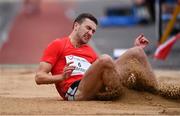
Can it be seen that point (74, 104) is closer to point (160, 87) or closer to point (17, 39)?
point (160, 87)

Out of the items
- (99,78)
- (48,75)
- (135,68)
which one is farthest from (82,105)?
(135,68)

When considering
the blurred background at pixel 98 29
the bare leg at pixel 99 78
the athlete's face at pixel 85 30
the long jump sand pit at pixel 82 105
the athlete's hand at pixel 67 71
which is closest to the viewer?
the long jump sand pit at pixel 82 105

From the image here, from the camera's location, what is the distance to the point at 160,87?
30.8 feet


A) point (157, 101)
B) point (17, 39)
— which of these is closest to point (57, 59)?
point (157, 101)

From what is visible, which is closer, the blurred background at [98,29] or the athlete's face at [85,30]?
the athlete's face at [85,30]

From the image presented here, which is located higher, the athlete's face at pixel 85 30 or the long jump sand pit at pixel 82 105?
the athlete's face at pixel 85 30

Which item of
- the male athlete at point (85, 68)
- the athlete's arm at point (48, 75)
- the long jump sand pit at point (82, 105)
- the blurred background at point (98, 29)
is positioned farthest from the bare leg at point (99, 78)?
the blurred background at point (98, 29)

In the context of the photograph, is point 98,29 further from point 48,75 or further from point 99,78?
point 48,75

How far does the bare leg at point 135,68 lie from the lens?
8.97m

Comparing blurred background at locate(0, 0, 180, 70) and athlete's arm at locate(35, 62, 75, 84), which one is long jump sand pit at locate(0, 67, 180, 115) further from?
blurred background at locate(0, 0, 180, 70)

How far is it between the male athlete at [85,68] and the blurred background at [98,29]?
5262 millimetres

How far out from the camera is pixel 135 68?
8938 mm

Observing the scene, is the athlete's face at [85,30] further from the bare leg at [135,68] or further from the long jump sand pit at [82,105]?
the long jump sand pit at [82,105]

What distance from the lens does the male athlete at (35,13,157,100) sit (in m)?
8.53
